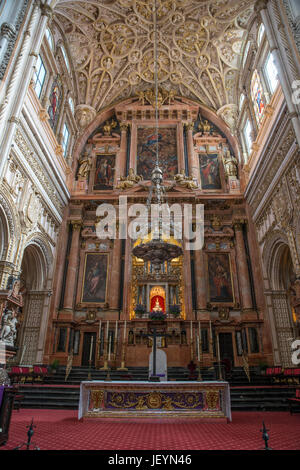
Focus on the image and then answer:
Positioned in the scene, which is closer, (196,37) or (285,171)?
(285,171)

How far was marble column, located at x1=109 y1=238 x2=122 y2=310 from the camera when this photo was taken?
1459 cm

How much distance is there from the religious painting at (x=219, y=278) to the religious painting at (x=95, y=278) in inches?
203

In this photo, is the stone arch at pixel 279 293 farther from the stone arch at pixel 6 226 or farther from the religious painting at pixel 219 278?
the stone arch at pixel 6 226

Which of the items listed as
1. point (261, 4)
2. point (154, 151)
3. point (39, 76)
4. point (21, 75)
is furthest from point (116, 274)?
point (261, 4)

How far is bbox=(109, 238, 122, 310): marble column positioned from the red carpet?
762 centimetres

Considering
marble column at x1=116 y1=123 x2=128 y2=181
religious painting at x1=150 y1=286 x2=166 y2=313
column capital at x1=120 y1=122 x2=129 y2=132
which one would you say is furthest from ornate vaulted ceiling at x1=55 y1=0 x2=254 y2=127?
religious painting at x1=150 y1=286 x2=166 y2=313

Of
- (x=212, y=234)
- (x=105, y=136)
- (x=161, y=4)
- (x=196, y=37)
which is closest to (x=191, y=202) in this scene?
(x=212, y=234)

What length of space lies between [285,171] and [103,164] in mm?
10316

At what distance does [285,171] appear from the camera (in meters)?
11.0

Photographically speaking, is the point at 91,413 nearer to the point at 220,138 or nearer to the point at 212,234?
the point at 212,234

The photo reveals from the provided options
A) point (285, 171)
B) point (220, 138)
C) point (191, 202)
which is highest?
point (220, 138)

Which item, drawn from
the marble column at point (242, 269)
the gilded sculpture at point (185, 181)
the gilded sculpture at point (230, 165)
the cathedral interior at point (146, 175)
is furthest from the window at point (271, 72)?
the marble column at point (242, 269)

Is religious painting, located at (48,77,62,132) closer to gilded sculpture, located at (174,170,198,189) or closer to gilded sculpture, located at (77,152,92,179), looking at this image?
gilded sculpture, located at (77,152,92,179)

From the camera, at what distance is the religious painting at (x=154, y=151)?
1756cm
